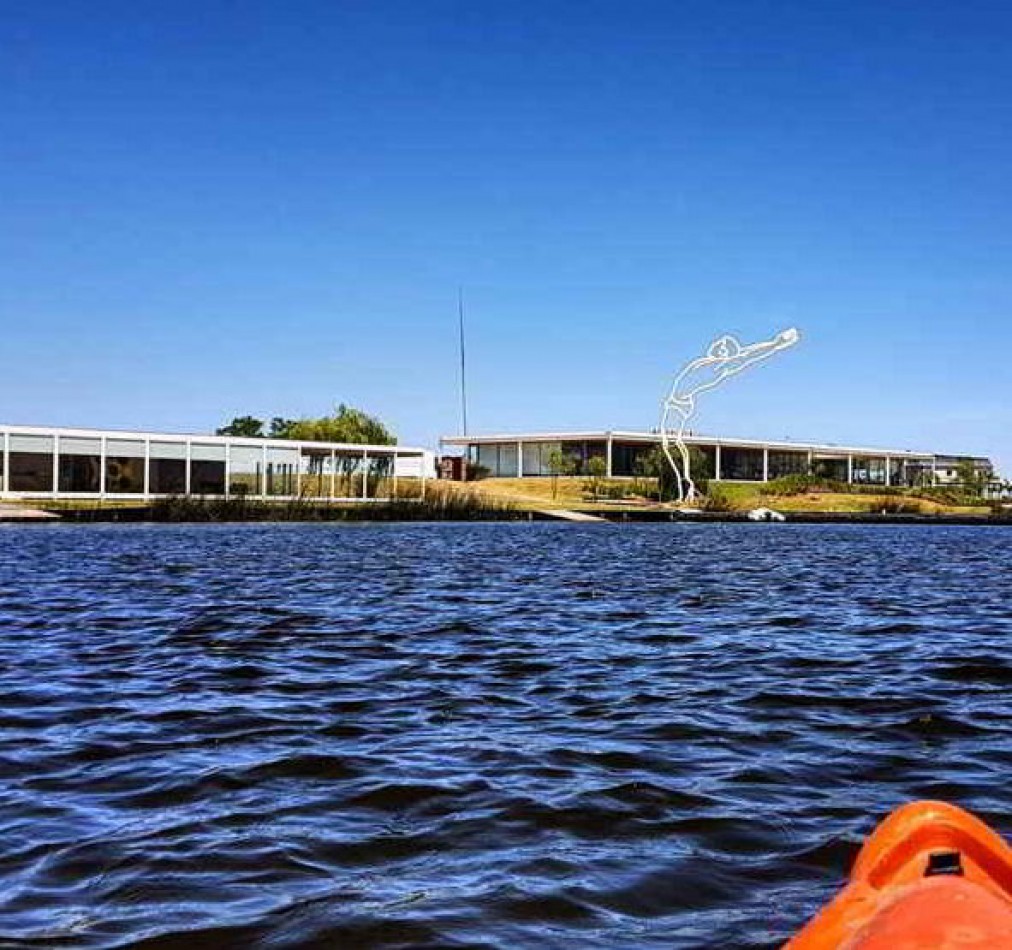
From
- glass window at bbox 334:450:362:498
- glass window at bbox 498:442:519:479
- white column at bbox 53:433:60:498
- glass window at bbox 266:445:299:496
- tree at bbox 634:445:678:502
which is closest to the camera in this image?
white column at bbox 53:433:60:498

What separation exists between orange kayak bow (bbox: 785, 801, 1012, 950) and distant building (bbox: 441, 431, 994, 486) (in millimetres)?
100197

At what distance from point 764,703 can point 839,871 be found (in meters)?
4.40

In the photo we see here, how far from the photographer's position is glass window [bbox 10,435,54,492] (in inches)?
2650

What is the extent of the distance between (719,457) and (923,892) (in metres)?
122

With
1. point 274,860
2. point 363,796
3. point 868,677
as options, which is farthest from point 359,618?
point 274,860

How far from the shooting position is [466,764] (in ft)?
24.4

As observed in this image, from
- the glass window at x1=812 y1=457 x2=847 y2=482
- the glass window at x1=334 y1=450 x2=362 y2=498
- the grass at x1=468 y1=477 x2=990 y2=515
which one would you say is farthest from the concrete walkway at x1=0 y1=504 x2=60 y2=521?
the glass window at x1=812 y1=457 x2=847 y2=482

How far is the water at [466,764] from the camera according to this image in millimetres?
4906

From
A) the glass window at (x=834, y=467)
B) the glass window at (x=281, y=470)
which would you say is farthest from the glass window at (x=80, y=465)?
the glass window at (x=834, y=467)

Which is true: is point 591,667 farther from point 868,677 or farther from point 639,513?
point 639,513

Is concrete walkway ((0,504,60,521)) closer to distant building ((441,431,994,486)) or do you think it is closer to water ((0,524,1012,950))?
water ((0,524,1012,950))

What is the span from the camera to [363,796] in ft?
22.1

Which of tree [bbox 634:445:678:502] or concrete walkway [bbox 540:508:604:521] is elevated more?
tree [bbox 634:445:678:502]

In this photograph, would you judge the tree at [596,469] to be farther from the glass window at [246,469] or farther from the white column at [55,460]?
the white column at [55,460]
